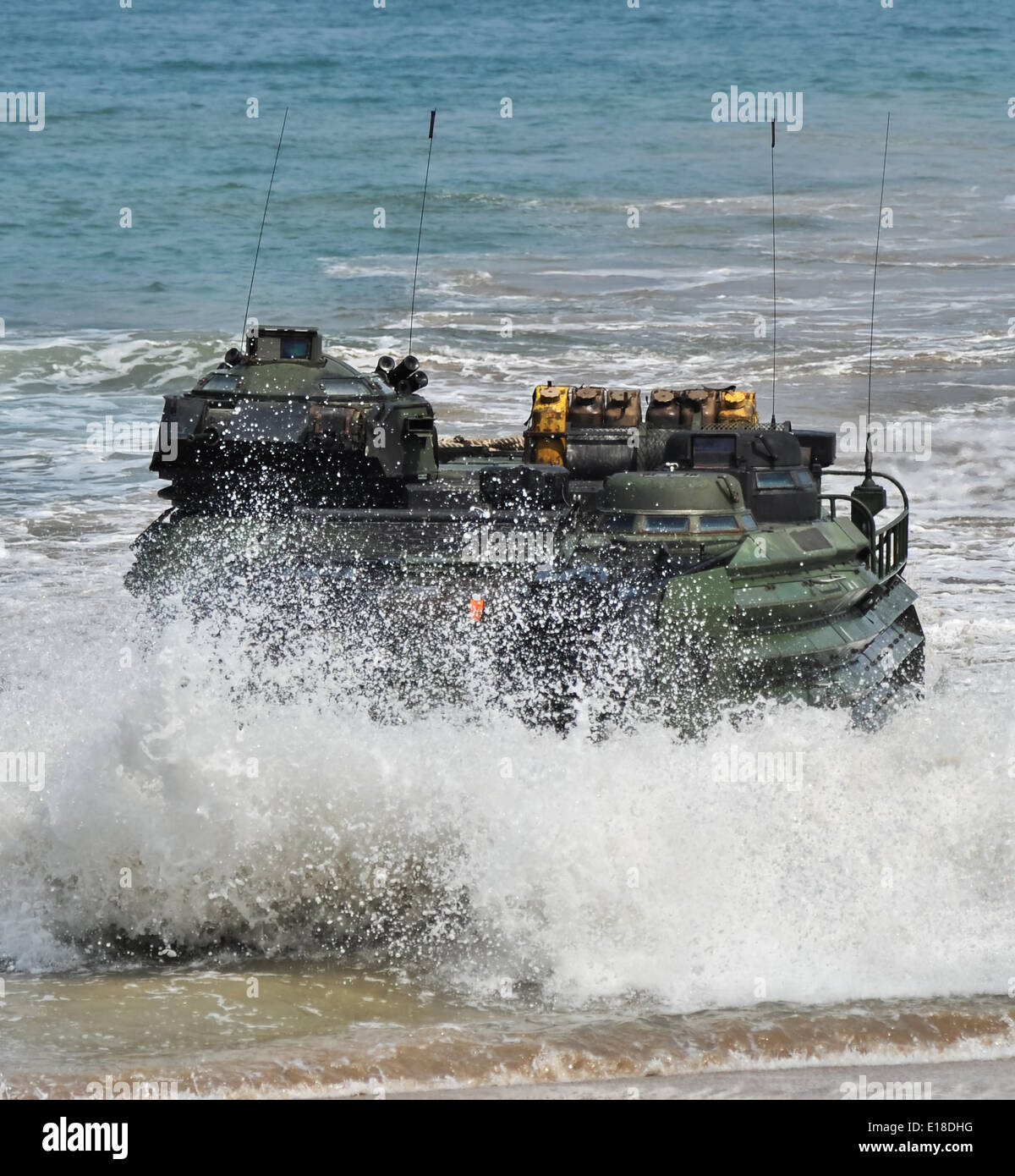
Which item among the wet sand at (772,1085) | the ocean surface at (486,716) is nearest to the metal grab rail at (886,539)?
the ocean surface at (486,716)

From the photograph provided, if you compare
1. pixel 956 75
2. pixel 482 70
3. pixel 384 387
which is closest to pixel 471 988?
pixel 384 387

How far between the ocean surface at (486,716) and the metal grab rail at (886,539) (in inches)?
47.7

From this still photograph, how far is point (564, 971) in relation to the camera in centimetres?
1045

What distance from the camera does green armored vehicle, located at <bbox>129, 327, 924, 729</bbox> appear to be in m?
12.3

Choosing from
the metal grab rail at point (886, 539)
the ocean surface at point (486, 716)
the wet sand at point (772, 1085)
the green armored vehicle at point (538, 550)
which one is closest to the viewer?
the wet sand at point (772, 1085)

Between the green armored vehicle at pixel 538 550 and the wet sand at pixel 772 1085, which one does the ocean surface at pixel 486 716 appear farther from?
the green armored vehicle at pixel 538 550

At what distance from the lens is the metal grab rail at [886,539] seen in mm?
14805

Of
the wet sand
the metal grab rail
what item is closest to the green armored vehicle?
the metal grab rail

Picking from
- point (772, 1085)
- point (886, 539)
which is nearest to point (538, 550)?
point (886, 539)

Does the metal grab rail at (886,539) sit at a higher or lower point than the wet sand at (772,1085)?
higher

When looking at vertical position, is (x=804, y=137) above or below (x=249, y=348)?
above

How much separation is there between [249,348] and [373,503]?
1.62 m

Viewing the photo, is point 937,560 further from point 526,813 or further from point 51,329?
point 51,329

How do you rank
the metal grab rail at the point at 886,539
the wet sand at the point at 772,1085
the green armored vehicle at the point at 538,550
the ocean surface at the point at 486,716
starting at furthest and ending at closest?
the metal grab rail at the point at 886,539 < the green armored vehicle at the point at 538,550 < the ocean surface at the point at 486,716 < the wet sand at the point at 772,1085
